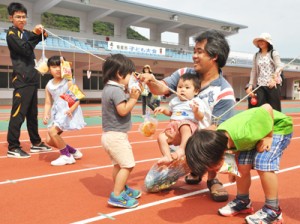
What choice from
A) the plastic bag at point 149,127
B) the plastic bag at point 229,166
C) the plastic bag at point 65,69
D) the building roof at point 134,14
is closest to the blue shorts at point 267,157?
the plastic bag at point 229,166

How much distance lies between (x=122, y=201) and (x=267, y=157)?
1377 millimetres

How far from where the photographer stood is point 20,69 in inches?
221

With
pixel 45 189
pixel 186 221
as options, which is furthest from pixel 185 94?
pixel 45 189

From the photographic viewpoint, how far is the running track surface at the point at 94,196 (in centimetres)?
300

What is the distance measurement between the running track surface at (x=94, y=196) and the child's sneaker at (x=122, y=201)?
0.17ft

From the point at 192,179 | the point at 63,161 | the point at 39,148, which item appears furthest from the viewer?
the point at 39,148

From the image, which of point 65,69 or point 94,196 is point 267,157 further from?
point 65,69

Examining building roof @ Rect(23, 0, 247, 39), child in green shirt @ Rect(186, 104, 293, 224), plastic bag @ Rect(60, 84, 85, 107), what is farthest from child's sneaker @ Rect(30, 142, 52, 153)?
building roof @ Rect(23, 0, 247, 39)

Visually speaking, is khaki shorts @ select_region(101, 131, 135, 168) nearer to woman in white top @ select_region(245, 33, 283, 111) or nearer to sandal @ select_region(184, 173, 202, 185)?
sandal @ select_region(184, 173, 202, 185)

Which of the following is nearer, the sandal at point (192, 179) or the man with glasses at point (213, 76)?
the man with glasses at point (213, 76)

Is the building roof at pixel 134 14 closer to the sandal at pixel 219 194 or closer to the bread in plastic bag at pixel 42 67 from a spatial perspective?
the bread in plastic bag at pixel 42 67

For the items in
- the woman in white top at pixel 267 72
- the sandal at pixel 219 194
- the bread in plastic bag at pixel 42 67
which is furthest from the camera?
the bread in plastic bag at pixel 42 67

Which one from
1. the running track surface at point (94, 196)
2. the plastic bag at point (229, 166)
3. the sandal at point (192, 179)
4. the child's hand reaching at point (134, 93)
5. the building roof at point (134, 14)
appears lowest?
the running track surface at point (94, 196)

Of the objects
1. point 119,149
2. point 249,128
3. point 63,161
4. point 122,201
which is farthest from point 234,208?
point 63,161
